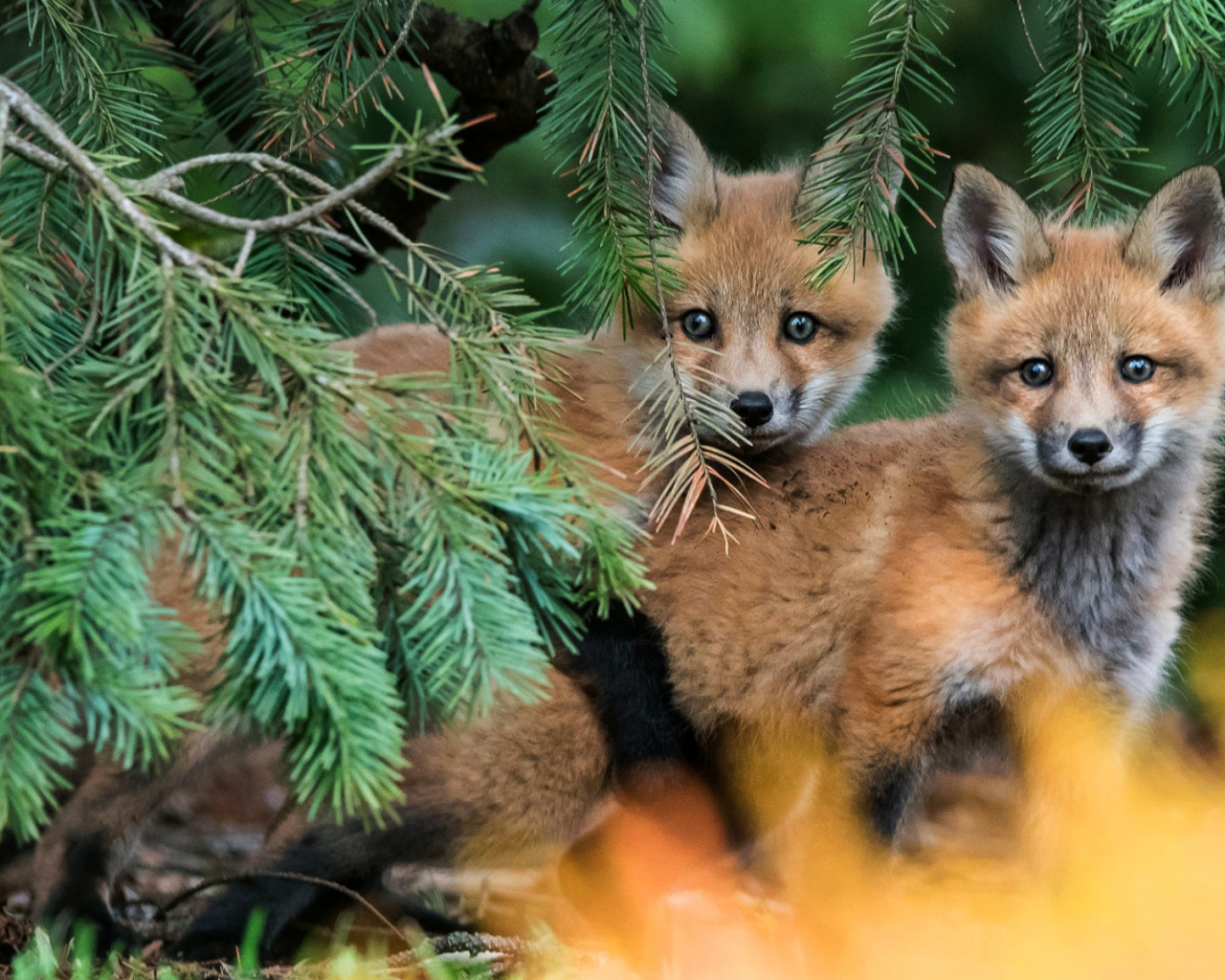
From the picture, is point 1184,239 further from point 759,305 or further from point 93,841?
point 93,841

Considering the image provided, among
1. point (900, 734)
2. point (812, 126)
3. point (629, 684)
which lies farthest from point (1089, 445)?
point (812, 126)

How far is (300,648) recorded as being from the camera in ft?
3.99

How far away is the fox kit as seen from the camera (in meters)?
2.25

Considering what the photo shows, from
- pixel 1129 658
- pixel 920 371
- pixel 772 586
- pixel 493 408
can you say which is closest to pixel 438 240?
pixel 920 371

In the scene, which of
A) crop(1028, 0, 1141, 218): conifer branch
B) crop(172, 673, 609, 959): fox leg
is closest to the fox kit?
crop(172, 673, 609, 959): fox leg

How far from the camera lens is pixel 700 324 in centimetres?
234

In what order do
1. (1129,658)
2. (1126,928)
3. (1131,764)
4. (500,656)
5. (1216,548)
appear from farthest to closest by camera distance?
1. (1216,548)
2. (1131,764)
3. (1129,658)
4. (1126,928)
5. (500,656)

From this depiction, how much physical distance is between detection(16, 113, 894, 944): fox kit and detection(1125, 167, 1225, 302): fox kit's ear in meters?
0.59

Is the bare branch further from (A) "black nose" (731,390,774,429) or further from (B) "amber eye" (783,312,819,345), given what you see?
→ (B) "amber eye" (783,312,819,345)

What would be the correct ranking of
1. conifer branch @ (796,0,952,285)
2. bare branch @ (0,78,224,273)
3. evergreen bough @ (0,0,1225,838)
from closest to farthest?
evergreen bough @ (0,0,1225,838)
bare branch @ (0,78,224,273)
conifer branch @ (796,0,952,285)

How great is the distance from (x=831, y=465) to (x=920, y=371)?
1087 mm

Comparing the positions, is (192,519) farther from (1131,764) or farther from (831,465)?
(1131,764)

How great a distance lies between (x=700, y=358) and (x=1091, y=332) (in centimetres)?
72

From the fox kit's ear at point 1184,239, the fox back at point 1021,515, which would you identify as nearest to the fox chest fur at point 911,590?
the fox back at point 1021,515
